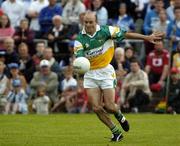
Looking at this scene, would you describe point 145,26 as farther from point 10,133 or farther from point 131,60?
point 10,133

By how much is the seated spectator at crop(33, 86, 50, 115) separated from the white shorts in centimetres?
831

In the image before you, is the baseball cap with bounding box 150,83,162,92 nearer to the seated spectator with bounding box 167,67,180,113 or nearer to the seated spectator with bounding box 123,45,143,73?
the seated spectator with bounding box 167,67,180,113

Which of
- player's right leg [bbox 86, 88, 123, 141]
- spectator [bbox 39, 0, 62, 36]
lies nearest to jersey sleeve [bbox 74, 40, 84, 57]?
player's right leg [bbox 86, 88, 123, 141]

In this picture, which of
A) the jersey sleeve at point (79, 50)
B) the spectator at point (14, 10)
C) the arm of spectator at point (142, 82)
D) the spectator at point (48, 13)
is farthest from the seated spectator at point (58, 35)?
the jersey sleeve at point (79, 50)

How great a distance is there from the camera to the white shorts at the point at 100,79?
12766 millimetres

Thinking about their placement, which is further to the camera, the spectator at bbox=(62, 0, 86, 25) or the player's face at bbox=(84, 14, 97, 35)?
the spectator at bbox=(62, 0, 86, 25)

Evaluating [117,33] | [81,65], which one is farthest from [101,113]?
[117,33]

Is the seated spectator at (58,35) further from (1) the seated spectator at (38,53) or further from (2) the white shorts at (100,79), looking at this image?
(2) the white shorts at (100,79)

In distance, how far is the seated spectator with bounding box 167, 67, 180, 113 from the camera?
66.7 feet

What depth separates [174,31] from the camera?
71.3ft

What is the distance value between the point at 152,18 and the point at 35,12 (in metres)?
3.99

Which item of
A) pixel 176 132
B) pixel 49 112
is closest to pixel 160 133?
pixel 176 132

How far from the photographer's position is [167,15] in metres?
22.5

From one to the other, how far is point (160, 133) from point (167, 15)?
883 cm
